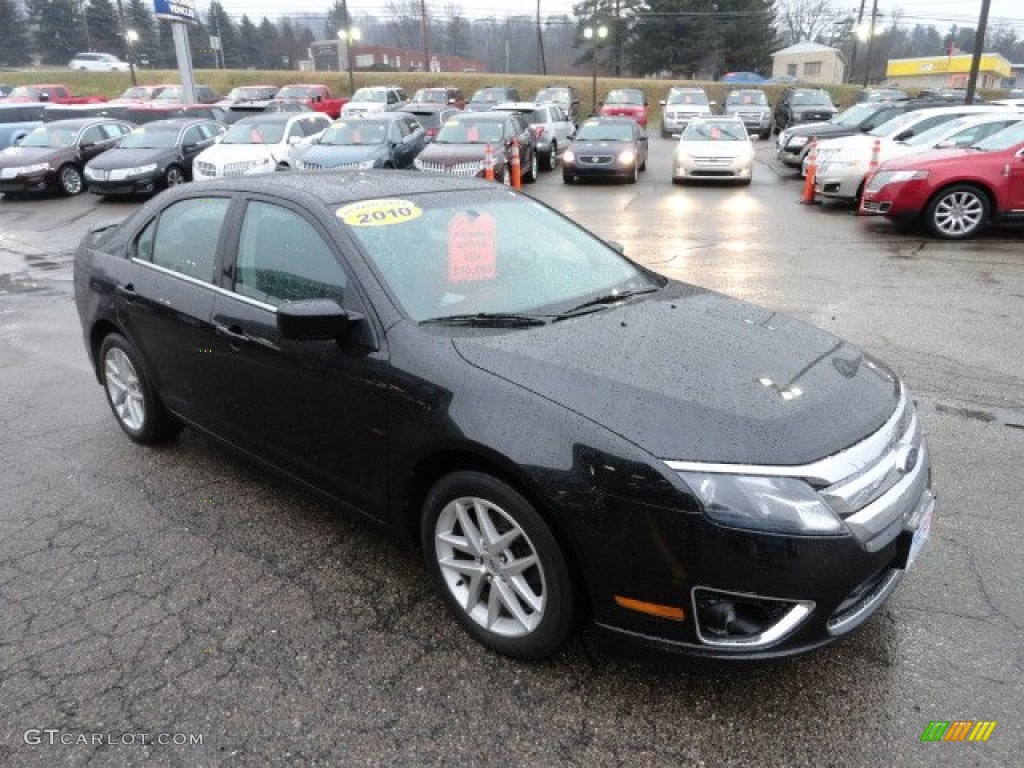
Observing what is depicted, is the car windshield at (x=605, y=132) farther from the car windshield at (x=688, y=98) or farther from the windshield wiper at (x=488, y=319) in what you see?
the windshield wiper at (x=488, y=319)

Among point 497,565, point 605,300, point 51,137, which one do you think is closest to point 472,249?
point 605,300

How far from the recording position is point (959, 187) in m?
10.0

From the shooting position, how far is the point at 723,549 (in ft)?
7.05

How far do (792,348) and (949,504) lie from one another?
1.44 meters

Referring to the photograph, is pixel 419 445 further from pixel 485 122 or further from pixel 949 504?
pixel 485 122

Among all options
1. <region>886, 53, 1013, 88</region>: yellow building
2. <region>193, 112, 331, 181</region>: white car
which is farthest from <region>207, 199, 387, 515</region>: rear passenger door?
<region>886, 53, 1013, 88</region>: yellow building

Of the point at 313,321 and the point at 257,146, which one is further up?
the point at 313,321

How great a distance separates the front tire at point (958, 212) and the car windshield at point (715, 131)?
6.53 m

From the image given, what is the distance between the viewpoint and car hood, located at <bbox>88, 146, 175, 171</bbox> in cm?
1522

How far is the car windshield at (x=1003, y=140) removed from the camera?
32.2 feet

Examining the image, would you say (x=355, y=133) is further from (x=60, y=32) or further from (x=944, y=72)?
(x=60, y=32)

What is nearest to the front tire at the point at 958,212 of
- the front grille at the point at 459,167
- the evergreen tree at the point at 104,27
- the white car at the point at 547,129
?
the front grille at the point at 459,167

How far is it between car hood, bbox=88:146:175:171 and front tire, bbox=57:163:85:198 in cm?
143

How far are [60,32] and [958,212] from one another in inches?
3678
